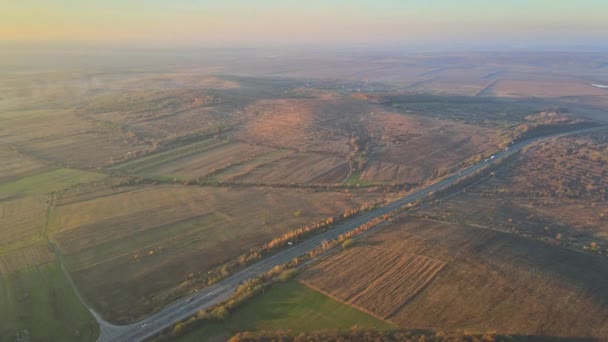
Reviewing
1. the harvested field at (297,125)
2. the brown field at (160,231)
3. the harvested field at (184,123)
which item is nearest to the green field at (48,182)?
the brown field at (160,231)

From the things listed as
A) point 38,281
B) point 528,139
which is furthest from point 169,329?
point 528,139

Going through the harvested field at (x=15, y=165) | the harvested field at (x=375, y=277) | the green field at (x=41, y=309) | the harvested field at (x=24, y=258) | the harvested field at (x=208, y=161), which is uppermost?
the harvested field at (x=208, y=161)

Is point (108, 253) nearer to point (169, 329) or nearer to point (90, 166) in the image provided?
point (169, 329)

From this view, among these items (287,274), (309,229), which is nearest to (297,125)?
(309,229)

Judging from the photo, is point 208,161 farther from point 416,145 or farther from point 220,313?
point 220,313

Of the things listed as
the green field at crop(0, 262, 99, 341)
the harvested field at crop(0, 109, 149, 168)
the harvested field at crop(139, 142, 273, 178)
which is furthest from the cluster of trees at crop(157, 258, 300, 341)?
the harvested field at crop(0, 109, 149, 168)

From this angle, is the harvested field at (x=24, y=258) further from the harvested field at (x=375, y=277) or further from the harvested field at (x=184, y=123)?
the harvested field at (x=184, y=123)
